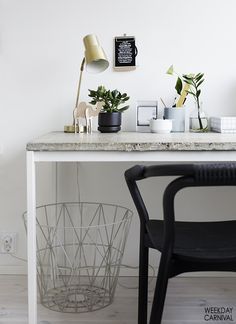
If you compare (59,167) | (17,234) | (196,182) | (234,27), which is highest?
(234,27)

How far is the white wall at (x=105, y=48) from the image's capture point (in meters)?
2.08

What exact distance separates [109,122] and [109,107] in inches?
3.0

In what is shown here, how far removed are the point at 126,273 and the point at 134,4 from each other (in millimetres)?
1316

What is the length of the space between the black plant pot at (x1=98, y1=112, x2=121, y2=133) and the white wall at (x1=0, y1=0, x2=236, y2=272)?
22cm

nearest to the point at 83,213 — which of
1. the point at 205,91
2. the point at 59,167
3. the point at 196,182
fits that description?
the point at 59,167

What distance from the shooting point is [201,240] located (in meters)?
1.33

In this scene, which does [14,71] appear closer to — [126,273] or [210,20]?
[210,20]

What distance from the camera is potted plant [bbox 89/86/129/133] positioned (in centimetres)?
189

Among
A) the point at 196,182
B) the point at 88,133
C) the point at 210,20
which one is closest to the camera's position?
the point at 196,182

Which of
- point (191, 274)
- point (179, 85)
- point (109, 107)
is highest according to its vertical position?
point (179, 85)

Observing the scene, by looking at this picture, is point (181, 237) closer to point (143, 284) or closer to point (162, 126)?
point (143, 284)

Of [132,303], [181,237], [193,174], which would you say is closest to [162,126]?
[181,237]

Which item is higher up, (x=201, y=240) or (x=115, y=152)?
(x=115, y=152)

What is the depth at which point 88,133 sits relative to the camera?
1921 millimetres
